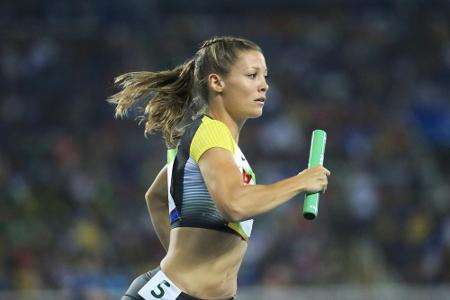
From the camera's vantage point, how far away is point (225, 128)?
4.12 m

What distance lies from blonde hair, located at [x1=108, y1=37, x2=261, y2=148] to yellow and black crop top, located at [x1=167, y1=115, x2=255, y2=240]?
22cm

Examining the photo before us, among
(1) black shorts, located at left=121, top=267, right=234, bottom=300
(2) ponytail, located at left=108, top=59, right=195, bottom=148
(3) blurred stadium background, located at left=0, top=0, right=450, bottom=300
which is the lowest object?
(1) black shorts, located at left=121, top=267, right=234, bottom=300

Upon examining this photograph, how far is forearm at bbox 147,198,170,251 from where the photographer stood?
190 inches

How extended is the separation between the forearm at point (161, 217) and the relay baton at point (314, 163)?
3.03ft

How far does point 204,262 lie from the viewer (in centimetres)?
416

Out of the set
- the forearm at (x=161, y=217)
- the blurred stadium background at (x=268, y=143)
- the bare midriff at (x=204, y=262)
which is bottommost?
the bare midriff at (x=204, y=262)

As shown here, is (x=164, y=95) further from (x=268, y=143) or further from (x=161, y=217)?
(x=268, y=143)

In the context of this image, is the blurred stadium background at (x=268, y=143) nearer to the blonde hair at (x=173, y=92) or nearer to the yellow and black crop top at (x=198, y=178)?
the blonde hair at (x=173, y=92)

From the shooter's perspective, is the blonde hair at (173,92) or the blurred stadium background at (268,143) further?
the blurred stadium background at (268,143)

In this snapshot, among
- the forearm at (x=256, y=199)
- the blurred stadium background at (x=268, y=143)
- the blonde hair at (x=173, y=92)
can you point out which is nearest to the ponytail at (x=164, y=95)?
the blonde hair at (x=173, y=92)

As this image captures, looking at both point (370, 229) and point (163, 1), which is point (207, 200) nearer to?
point (370, 229)

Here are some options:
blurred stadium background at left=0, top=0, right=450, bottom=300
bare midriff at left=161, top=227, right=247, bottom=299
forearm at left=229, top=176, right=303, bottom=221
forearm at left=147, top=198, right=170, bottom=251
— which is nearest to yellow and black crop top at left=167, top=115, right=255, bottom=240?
bare midriff at left=161, top=227, right=247, bottom=299

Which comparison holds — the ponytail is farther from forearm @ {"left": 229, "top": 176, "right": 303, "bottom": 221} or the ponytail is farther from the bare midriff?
forearm @ {"left": 229, "top": 176, "right": 303, "bottom": 221}

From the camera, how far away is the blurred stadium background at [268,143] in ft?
37.3
